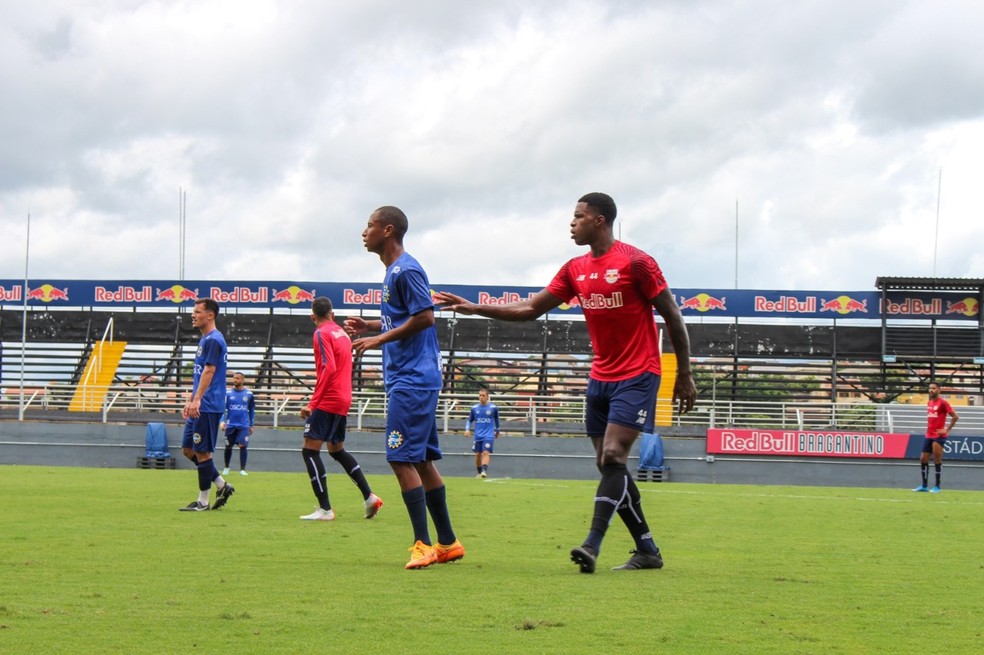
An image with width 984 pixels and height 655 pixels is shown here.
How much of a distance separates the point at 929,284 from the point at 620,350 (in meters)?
32.0

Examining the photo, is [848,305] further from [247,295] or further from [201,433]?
[201,433]

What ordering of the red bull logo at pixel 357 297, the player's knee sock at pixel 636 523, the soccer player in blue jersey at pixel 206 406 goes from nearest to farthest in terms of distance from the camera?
1. the player's knee sock at pixel 636 523
2. the soccer player in blue jersey at pixel 206 406
3. the red bull logo at pixel 357 297

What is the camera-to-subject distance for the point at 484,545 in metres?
7.62

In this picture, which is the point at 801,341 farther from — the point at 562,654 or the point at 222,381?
the point at 562,654

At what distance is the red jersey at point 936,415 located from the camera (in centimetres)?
2053

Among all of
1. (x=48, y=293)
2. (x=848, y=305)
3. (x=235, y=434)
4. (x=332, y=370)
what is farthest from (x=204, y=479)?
(x=48, y=293)

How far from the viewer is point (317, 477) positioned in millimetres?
10203

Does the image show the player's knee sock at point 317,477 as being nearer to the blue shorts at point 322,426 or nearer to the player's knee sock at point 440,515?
the blue shorts at point 322,426

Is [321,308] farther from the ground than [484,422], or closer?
farther from the ground

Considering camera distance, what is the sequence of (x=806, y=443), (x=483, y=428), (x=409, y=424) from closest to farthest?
(x=409, y=424) < (x=483, y=428) < (x=806, y=443)

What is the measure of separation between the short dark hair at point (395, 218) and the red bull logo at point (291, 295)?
32.2 m

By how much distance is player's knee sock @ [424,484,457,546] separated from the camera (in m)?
6.50

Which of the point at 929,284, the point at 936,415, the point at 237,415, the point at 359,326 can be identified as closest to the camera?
the point at 359,326

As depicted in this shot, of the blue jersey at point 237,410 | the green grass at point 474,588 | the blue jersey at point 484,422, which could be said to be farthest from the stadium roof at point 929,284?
the green grass at point 474,588
